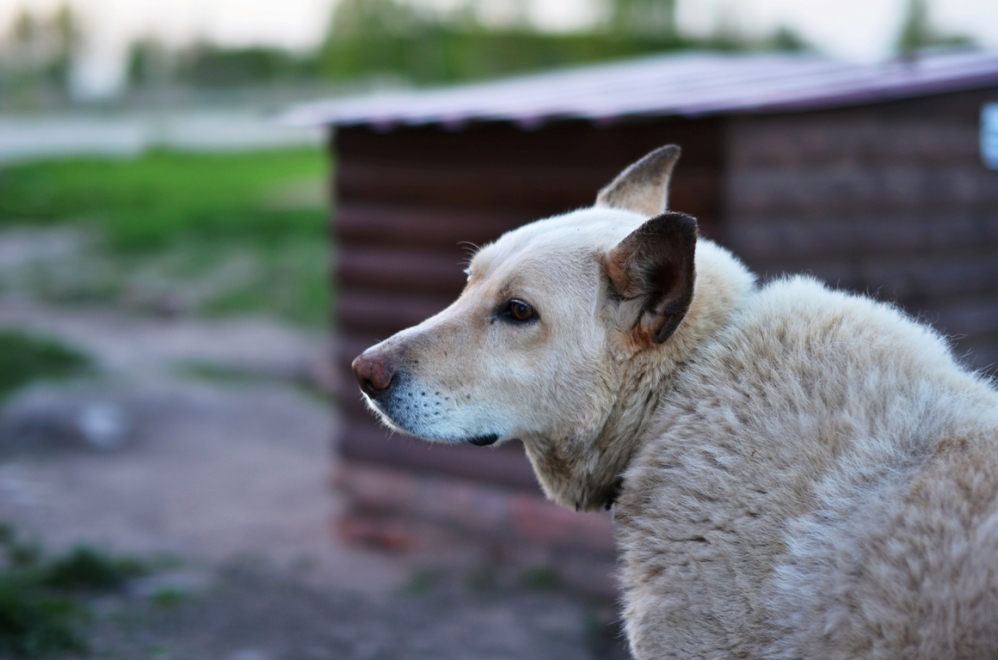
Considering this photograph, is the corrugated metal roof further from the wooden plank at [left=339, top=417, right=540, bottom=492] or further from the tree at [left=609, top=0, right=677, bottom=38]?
the tree at [left=609, top=0, right=677, bottom=38]

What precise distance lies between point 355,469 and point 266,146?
24079mm

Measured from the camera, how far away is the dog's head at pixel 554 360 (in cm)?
293

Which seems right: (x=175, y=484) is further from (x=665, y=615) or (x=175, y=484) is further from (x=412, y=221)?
(x=665, y=615)

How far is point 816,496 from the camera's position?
8.20ft

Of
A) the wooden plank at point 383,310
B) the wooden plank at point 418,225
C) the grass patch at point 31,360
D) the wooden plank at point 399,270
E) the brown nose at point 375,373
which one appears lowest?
the grass patch at point 31,360

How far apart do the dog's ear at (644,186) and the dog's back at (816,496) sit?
2.66 ft

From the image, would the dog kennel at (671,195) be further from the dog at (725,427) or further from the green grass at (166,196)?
the green grass at (166,196)

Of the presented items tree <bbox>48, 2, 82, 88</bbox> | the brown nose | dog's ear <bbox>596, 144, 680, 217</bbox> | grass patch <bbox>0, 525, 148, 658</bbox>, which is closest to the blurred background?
grass patch <bbox>0, 525, 148, 658</bbox>

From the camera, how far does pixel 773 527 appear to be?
2.52m

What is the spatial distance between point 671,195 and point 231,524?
4844 millimetres

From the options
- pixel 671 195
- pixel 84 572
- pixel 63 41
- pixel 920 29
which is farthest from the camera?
pixel 63 41

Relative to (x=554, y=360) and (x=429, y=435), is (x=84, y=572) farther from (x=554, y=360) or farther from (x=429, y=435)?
(x=554, y=360)

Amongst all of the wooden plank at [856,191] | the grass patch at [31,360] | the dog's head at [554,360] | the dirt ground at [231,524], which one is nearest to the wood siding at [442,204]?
the wooden plank at [856,191]

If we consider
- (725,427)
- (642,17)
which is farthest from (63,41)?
(725,427)
